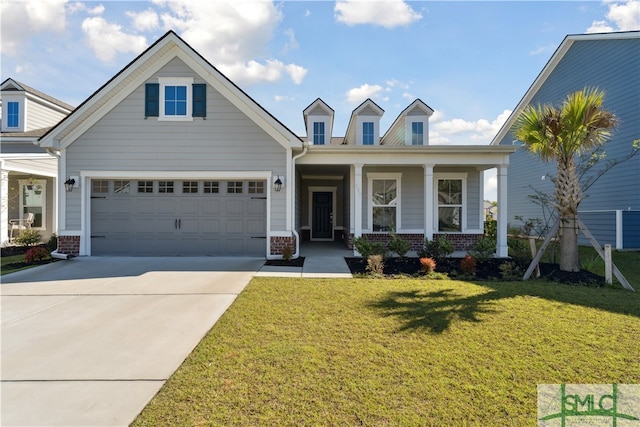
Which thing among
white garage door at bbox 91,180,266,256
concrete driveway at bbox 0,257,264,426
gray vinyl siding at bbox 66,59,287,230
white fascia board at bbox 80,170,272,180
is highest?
gray vinyl siding at bbox 66,59,287,230

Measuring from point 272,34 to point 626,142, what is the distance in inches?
536

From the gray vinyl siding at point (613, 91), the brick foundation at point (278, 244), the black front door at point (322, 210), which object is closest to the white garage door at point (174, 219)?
the brick foundation at point (278, 244)

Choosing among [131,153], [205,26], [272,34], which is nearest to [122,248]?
[131,153]

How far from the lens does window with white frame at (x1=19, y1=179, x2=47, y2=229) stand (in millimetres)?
13430

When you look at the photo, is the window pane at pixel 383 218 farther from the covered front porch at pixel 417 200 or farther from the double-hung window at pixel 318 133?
the double-hung window at pixel 318 133

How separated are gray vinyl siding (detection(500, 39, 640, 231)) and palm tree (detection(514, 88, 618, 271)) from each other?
5.96 metres

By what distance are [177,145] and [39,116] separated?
31.1ft

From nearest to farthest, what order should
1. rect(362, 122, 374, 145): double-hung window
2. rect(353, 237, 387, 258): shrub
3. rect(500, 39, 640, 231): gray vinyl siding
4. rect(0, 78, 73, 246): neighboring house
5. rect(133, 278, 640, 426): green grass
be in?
rect(133, 278, 640, 426): green grass < rect(353, 237, 387, 258): shrub < rect(500, 39, 640, 231): gray vinyl siding < rect(0, 78, 73, 246): neighboring house < rect(362, 122, 374, 145): double-hung window

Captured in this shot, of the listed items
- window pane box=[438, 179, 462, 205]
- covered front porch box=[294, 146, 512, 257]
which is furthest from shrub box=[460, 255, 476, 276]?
window pane box=[438, 179, 462, 205]

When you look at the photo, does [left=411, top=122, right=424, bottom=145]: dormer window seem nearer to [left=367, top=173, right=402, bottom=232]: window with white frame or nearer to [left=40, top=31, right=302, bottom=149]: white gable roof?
[left=367, top=173, right=402, bottom=232]: window with white frame

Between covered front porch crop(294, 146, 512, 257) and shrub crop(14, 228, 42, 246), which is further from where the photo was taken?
covered front porch crop(294, 146, 512, 257)

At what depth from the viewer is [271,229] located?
988 centimetres

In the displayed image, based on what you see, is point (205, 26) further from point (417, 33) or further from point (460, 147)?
point (460, 147)

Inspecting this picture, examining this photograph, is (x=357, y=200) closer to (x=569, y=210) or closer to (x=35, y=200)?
(x=569, y=210)
